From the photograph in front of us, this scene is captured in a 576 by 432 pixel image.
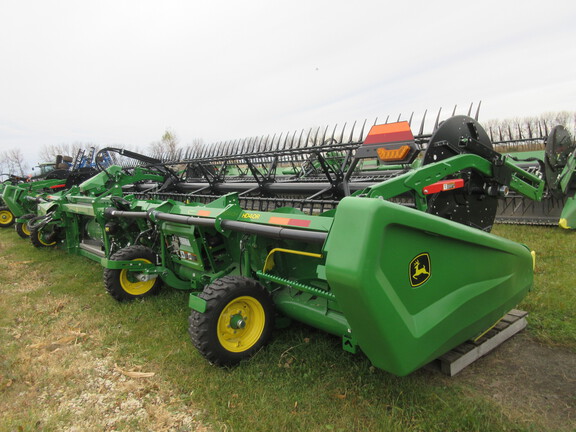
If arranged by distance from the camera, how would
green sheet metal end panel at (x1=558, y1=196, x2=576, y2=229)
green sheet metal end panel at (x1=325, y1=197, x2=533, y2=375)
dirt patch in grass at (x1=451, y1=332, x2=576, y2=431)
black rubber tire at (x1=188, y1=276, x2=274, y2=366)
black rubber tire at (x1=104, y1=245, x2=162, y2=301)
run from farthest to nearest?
green sheet metal end panel at (x1=558, y1=196, x2=576, y2=229) < black rubber tire at (x1=104, y1=245, x2=162, y2=301) < black rubber tire at (x1=188, y1=276, x2=274, y2=366) < dirt patch in grass at (x1=451, y1=332, x2=576, y2=431) < green sheet metal end panel at (x1=325, y1=197, x2=533, y2=375)

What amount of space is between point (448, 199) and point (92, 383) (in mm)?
3184

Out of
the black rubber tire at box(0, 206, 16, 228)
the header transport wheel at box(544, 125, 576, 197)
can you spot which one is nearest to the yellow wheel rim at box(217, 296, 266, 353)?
the header transport wheel at box(544, 125, 576, 197)

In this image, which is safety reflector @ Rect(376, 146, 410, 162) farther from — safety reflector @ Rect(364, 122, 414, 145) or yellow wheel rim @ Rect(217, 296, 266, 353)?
yellow wheel rim @ Rect(217, 296, 266, 353)

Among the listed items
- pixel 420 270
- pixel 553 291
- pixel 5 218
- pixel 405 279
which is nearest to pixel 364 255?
pixel 405 279

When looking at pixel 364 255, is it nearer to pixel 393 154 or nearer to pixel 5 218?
pixel 393 154

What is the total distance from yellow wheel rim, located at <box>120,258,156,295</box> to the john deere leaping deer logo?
11.1 feet

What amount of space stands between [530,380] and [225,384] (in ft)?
7.32

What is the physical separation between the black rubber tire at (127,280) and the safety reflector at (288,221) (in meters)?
2.27

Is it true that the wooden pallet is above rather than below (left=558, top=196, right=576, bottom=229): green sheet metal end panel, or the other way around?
below

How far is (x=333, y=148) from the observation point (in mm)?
4402

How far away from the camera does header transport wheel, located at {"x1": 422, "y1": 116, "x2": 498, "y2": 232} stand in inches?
113

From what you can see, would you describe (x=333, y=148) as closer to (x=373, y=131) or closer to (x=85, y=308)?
(x=373, y=131)

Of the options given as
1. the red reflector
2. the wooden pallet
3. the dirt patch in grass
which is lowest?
the dirt patch in grass

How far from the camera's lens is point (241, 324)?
3023mm
